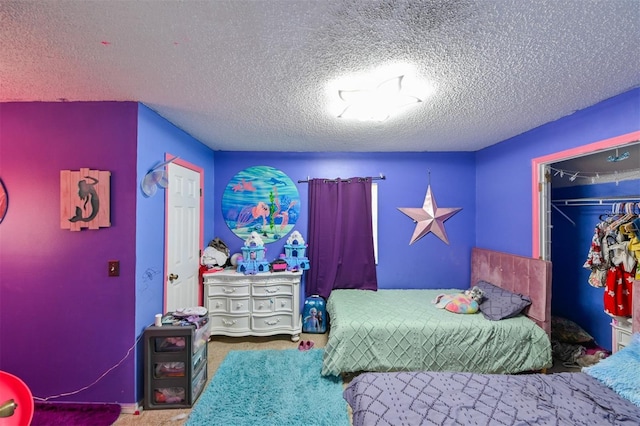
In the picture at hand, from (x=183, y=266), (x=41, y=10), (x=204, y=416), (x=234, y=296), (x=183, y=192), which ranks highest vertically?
(x=41, y=10)

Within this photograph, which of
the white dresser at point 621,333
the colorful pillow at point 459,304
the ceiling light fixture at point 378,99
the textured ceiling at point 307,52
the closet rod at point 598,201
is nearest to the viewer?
the textured ceiling at point 307,52

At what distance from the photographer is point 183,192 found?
268 cm

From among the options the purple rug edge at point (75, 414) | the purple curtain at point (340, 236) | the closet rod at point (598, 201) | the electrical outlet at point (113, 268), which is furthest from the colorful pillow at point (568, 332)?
the electrical outlet at point (113, 268)

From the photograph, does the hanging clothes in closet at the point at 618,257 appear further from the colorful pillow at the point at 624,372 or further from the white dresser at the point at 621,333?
the colorful pillow at the point at 624,372

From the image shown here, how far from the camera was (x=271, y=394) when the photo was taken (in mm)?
2104

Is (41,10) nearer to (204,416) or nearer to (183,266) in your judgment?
(183,266)

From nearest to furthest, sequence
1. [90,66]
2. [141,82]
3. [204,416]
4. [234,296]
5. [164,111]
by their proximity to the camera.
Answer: [90,66] → [141,82] → [204,416] → [164,111] → [234,296]

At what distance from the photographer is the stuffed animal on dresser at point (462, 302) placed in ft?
8.40

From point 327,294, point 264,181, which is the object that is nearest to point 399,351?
point 327,294

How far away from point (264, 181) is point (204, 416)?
96.0 inches

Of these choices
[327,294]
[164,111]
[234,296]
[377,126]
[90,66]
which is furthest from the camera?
[327,294]

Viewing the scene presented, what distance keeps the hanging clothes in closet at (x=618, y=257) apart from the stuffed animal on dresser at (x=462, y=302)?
36.7 inches

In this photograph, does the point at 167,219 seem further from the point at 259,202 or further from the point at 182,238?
the point at 259,202

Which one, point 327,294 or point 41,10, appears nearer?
point 41,10
